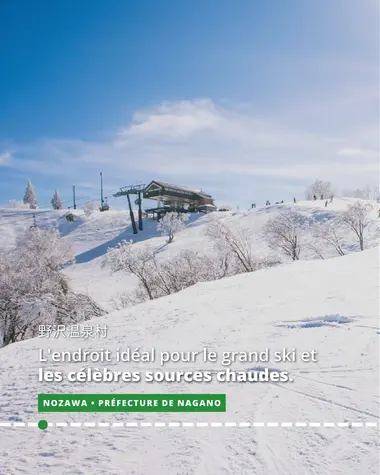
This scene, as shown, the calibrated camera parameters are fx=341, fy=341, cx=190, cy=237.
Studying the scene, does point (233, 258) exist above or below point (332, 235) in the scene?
below

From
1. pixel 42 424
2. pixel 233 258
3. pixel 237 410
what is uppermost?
pixel 233 258

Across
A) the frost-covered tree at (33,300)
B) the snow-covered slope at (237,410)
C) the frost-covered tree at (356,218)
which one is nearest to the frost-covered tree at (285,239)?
the frost-covered tree at (356,218)

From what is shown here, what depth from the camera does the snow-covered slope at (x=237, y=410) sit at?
12.9 ft

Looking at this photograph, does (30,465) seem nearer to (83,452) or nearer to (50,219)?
(83,452)

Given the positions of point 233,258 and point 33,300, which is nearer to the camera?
point 33,300

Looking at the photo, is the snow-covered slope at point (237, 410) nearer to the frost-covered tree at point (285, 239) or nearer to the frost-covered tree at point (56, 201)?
the frost-covered tree at point (285, 239)

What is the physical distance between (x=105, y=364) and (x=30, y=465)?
3.05m

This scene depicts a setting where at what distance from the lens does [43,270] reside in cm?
2456

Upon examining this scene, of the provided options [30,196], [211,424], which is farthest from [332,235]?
[30,196]

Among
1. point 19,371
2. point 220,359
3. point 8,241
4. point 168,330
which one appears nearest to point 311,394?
point 220,359

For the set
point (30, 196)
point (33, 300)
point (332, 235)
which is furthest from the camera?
point (30, 196)

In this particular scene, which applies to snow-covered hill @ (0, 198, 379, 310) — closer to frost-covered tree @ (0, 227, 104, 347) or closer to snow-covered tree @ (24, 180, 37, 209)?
frost-covered tree @ (0, 227, 104, 347)

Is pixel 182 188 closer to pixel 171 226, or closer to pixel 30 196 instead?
pixel 171 226

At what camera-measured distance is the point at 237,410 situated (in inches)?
195
